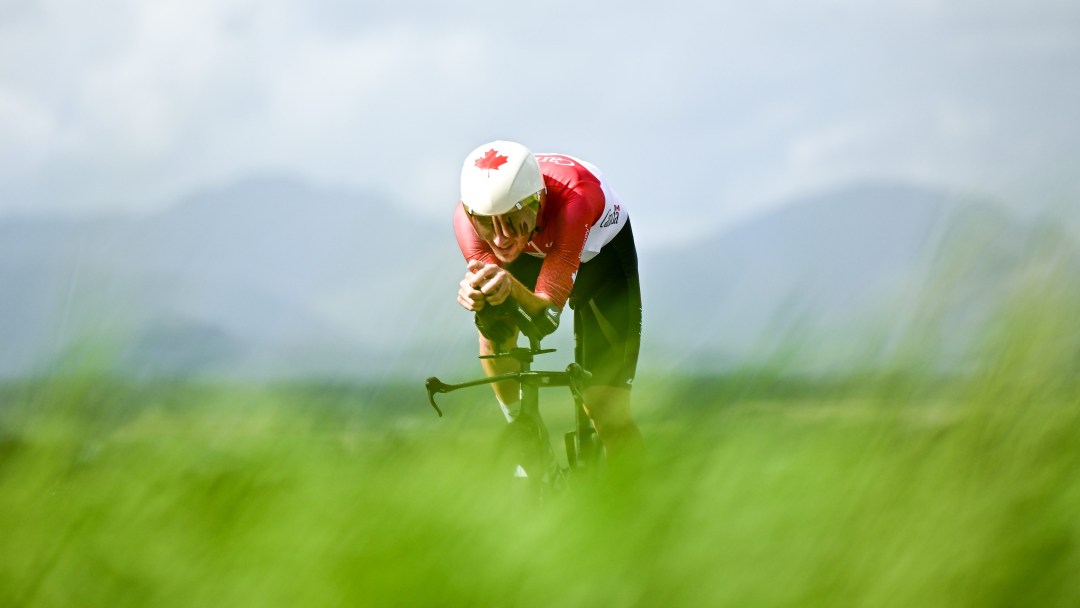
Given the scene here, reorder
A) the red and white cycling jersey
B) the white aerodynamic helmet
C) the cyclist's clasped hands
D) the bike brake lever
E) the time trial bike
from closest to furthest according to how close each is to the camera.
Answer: the bike brake lever < the cyclist's clasped hands < the time trial bike < the white aerodynamic helmet < the red and white cycling jersey

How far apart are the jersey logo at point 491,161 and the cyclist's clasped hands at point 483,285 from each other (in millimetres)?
815

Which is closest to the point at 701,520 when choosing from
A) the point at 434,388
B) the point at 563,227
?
the point at 434,388

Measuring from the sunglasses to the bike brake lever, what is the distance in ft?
9.01

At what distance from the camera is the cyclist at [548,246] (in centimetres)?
449

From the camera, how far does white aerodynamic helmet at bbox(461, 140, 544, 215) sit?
489cm

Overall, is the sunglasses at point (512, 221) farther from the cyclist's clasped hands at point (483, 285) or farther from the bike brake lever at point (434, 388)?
the bike brake lever at point (434, 388)

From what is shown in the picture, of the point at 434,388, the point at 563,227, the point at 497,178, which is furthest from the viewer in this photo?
the point at 563,227

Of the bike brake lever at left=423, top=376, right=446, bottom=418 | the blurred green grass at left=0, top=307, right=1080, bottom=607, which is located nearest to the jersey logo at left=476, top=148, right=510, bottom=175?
the bike brake lever at left=423, top=376, right=446, bottom=418

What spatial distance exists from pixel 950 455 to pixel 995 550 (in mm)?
127

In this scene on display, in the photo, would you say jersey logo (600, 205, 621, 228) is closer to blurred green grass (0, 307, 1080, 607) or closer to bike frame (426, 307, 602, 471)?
bike frame (426, 307, 602, 471)

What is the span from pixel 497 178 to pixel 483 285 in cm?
84

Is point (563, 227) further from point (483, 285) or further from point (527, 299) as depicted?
point (483, 285)

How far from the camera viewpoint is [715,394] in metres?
1.49

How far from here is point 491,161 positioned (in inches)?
195
